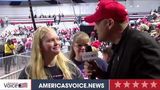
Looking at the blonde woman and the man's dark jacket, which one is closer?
the man's dark jacket

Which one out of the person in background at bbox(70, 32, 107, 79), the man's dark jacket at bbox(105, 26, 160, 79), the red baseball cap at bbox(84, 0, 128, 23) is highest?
the red baseball cap at bbox(84, 0, 128, 23)

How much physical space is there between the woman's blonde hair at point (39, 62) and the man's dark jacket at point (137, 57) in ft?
2.69

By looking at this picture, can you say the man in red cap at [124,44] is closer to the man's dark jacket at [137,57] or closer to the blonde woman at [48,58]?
the man's dark jacket at [137,57]

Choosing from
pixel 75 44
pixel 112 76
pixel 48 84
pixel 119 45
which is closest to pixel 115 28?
pixel 119 45

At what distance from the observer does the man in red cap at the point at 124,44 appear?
290 centimetres

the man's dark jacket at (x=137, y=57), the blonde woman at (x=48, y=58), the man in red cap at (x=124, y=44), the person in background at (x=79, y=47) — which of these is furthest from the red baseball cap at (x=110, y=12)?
the person in background at (x=79, y=47)

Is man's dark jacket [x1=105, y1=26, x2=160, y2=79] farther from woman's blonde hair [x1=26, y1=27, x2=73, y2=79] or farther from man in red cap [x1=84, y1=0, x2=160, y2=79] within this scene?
woman's blonde hair [x1=26, y1=27, x2=73, y2=79]

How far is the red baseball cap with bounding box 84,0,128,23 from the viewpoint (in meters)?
3.11

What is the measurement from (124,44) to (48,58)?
3.31 ft

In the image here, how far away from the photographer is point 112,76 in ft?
10.3

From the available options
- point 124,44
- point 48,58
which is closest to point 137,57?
point 124,44

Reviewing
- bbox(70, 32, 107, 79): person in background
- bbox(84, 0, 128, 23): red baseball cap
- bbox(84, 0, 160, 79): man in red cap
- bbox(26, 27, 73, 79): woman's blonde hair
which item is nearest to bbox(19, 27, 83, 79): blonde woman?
bbox(26, 27, 73, 79): woman's blonde hair

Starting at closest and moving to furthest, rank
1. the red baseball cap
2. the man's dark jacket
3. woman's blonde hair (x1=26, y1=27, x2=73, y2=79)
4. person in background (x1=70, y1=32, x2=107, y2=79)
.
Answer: the man's dark jacket, the red baseball cap, woman's blonde hair (x1=26, y1=27, x2=73, y2=79), person in background (x1=70, y1=32, x2=107, y2=79)

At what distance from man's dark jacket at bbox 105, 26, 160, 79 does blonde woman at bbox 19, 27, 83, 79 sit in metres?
0.83
